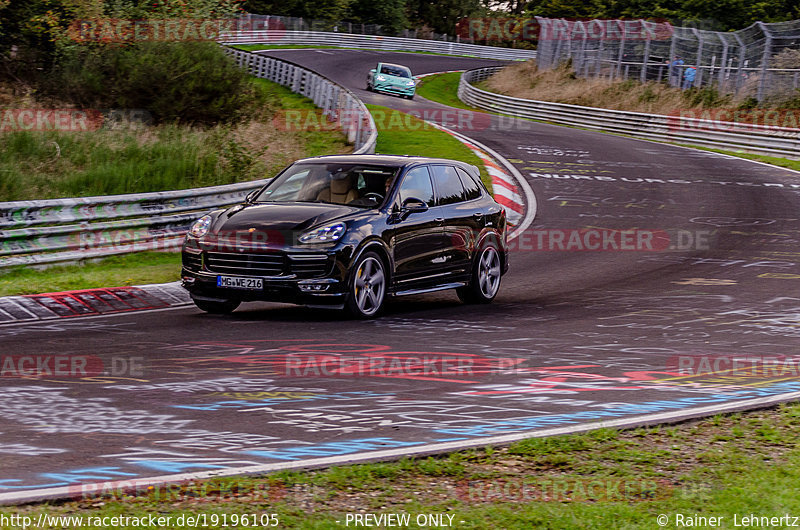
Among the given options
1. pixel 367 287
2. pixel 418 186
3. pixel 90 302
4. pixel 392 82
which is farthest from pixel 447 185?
pixel 392 82

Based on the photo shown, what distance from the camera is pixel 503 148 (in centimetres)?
3098

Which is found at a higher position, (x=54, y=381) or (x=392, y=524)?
(x=392, y=524)

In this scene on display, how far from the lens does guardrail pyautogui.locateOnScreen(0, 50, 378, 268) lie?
42.6 feet

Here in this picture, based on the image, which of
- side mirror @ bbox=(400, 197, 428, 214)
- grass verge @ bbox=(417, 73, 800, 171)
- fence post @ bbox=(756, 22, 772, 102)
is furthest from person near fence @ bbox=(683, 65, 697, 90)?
side mirror @ bbox=(400, 197, 428, 214)

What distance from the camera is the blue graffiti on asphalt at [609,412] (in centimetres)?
619

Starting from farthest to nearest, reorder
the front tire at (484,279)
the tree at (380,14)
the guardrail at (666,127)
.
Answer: the tree at (380,14), the guardrail at (666,127), the front tire at (484,279)

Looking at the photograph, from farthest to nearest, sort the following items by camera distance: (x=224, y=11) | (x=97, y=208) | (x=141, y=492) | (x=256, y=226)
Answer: (x=224, y=11) → (x=97, y=208) → (x=256, y=226) → (x=141, y=492)

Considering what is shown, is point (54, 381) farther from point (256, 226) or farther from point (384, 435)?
point (256, 226)

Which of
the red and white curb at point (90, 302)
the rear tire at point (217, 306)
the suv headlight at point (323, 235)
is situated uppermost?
the suv headlight at point (323, 235)

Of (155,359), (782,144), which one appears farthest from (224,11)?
(155,359)

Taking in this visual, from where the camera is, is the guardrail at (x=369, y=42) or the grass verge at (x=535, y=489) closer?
the grass verge at (x=535, y=489)

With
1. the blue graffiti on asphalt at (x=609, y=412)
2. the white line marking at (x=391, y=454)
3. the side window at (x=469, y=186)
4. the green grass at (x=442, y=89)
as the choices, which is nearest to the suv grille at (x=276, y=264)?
the side window at (x=469, y=186)

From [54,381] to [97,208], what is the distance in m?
6.90

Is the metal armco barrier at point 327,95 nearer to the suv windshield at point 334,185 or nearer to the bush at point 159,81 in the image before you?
the bush at point 159,81
